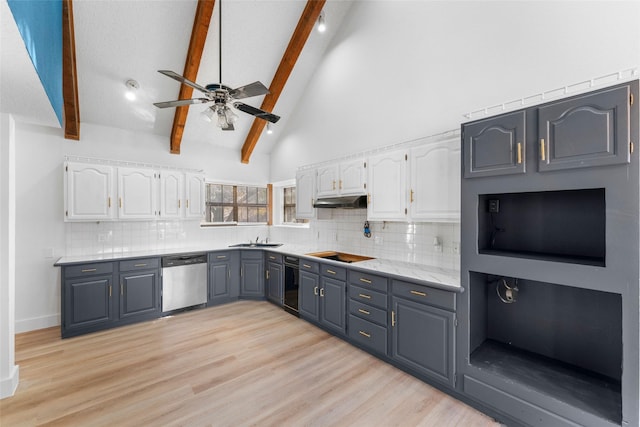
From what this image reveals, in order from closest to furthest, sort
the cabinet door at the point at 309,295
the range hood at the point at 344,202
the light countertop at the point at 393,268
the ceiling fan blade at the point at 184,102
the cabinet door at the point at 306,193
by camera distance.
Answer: the light countertop at the point at 393,268 < the ceiling fan blade at the point at 184,102 < the range hood at the point at 344,202 < the cabinet door at the point at 309,295 < the cabinet door at the point at 306,193

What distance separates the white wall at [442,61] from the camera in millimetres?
2049

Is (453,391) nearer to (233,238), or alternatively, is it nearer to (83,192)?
(233,238)

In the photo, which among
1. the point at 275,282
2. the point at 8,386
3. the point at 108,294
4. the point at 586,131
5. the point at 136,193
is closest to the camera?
the point at 586,131

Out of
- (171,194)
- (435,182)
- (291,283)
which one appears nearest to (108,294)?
(171,194)

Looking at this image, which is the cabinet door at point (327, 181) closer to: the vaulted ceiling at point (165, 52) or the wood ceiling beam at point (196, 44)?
the vaulted ceiling at point (165, 52)

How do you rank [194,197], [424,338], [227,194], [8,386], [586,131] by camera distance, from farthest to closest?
[227,194] → [194,197] → [424,338] → [8,386] → [586,131]

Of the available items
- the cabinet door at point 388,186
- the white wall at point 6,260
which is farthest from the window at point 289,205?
the white wall at point 6,260

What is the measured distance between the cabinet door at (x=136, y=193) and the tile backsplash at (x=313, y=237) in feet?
1.36

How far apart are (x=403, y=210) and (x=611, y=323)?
5.70 feet

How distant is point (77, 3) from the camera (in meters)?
2.90

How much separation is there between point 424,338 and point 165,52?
4452 millimetres

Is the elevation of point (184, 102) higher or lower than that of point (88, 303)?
higher

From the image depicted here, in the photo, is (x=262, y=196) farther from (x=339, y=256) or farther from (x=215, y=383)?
(x=215, y=383)

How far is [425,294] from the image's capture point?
8.06ft
